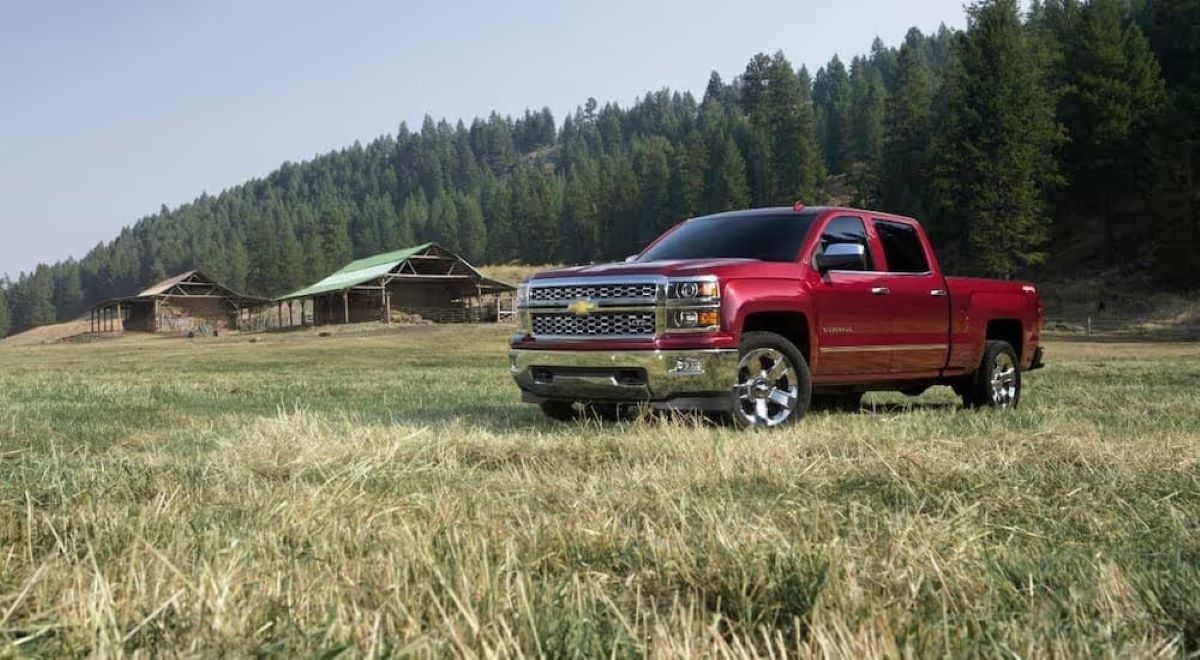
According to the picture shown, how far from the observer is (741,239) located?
8398mm

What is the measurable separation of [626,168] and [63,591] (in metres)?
137

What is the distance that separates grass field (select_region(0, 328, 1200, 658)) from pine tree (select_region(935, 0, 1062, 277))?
54.9 metres

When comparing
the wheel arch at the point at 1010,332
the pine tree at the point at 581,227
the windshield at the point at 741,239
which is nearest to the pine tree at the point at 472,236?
the pine tree at the point at 581,227

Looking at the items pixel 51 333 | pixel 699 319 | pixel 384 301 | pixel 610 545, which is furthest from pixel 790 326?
pixel 51 333

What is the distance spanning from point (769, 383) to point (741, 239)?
1610 millimetres

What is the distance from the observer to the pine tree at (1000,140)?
183ft

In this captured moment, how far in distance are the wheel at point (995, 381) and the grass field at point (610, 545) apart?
12.3 feet

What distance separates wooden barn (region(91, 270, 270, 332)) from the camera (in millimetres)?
79062

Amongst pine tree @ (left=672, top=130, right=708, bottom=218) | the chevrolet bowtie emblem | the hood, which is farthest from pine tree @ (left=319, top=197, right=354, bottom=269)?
the chevrolet bowtie emblem

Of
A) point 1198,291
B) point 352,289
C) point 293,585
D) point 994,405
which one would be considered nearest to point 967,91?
point 1198,291

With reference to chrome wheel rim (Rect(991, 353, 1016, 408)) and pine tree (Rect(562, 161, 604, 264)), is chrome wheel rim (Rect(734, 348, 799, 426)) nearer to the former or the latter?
chrome wheel rim (Rect(991, 353, 1016, 408))

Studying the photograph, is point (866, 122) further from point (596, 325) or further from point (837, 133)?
point (596, 325)

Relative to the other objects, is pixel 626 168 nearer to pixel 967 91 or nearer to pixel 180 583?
pixel 967 91

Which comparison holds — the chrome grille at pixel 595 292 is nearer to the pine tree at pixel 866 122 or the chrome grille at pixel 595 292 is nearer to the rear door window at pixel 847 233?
the rear door window at pixel 847 233
